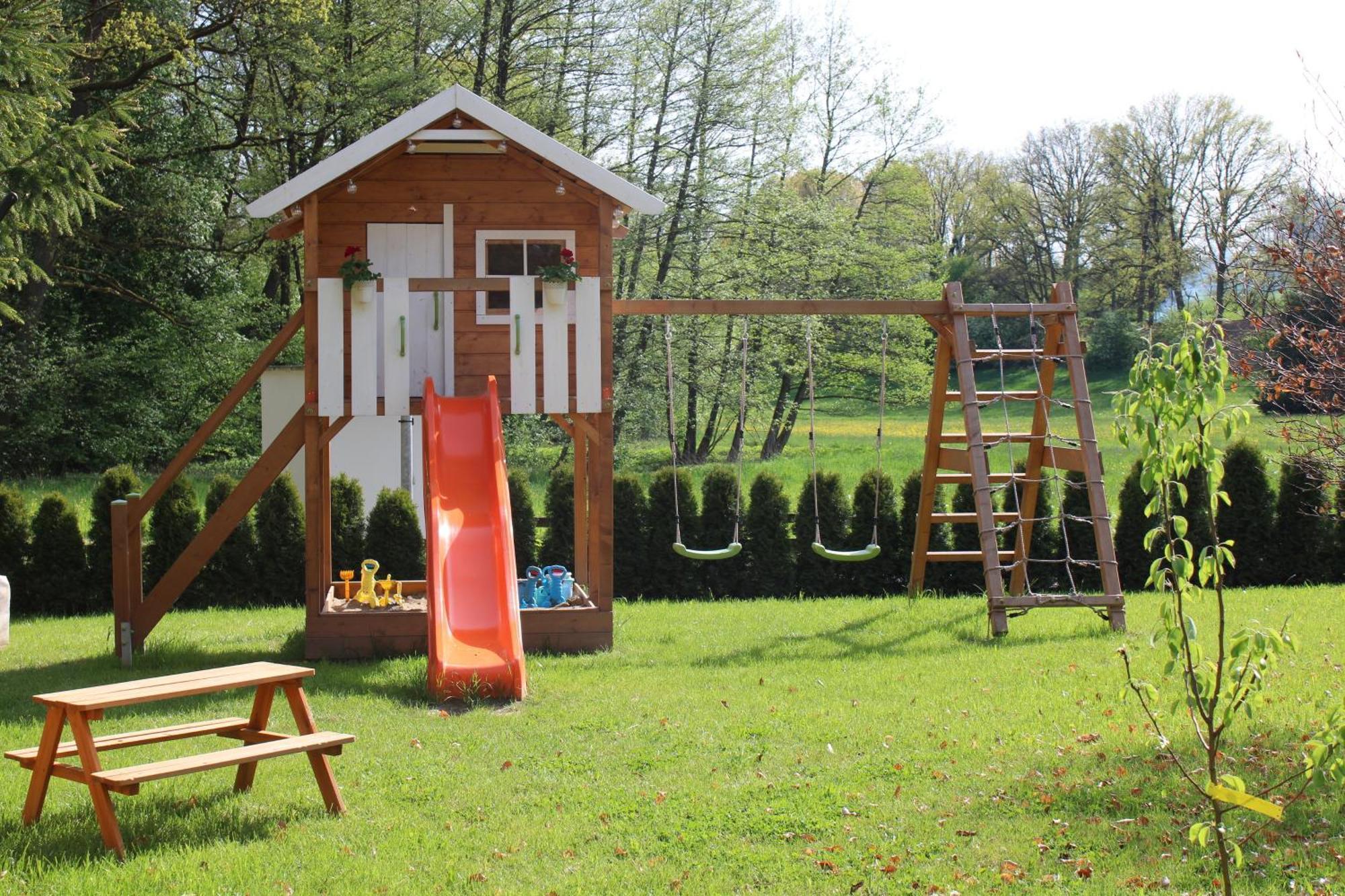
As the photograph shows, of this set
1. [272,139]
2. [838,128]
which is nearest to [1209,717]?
[272,139]

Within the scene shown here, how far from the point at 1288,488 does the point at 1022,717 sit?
27.0ft

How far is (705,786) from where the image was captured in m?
6.09

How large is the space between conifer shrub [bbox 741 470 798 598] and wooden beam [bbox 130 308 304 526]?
237 inches

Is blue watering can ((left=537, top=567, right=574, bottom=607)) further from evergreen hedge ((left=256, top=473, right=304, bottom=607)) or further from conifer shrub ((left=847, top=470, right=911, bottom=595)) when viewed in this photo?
conifer shrub ((left=847, top=470, right=911, bottom=595))

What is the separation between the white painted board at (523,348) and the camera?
9.97 metres

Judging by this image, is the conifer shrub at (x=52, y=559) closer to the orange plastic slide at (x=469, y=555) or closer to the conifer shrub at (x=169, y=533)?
the conifer shrub at (x=169, y=533)

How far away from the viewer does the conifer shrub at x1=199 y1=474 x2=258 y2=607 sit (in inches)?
534

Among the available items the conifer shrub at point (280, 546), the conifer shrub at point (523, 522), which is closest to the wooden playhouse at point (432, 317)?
the conifer shrub at point (280, 546)

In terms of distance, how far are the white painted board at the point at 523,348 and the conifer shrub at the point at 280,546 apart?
468 centimetres

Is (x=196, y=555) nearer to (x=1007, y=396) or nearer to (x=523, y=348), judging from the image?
(x=523, y=348)

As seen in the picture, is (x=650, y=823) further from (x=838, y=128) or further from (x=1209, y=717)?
Answer: (x=838, y=128)

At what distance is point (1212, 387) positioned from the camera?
3434 millimetres

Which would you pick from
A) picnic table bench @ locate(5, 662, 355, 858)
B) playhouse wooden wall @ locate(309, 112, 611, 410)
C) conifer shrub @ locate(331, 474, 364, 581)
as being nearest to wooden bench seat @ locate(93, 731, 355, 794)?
picnic table bench @ locate(5, 662, 355, 858)

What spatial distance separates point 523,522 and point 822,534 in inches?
137
